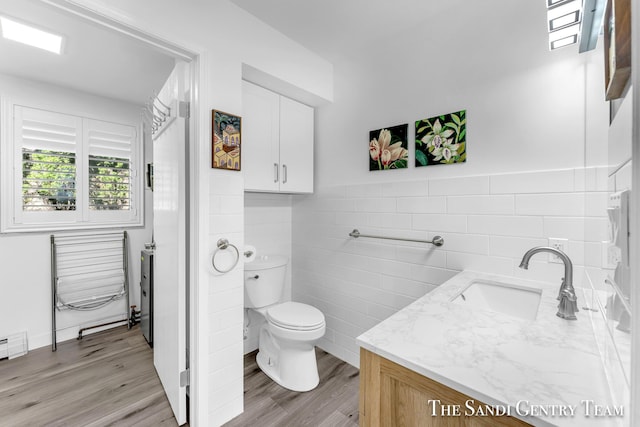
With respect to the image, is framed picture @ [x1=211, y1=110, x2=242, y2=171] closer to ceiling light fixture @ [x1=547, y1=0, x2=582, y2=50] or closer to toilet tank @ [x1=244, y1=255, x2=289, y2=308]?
toilet tank @ [x1=244, y1=255, x2=289, y2=308]

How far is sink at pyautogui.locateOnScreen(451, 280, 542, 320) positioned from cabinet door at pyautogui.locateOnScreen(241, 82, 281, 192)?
1452 millimetres

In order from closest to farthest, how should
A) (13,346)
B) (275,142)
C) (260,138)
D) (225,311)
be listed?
(225,311) < (260,138) < (275,142) < (13,346)

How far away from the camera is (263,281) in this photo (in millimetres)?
2094

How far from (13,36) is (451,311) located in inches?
116

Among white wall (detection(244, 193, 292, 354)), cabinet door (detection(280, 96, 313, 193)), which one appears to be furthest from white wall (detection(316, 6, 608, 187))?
white wall (detection(244, 193, 292, 354))

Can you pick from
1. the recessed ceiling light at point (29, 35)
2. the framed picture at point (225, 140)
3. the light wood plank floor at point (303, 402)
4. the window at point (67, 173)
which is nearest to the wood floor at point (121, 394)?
the light wood plank floor at point (303, 402)

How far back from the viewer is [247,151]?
191 centimetres

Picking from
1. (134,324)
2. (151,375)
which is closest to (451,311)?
(151,375)

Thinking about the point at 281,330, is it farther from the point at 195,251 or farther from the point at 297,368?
the point at 195,251

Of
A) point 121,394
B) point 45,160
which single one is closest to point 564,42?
point 121,394

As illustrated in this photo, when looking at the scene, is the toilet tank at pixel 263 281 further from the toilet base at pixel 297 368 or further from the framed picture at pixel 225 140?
the framed picture at pixel 225 140

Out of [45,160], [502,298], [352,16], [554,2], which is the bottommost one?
[502,298]

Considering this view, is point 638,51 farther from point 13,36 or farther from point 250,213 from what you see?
point 13,36

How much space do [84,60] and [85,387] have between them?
238cm
